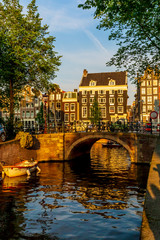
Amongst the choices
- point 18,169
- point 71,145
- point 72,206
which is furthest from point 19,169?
point 71,145

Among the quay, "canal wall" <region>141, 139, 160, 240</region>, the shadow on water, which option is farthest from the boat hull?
the shadow on water

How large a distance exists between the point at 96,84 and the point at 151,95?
1482 centimetres

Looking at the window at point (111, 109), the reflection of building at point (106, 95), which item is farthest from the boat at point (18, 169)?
the window at point (111, 109)

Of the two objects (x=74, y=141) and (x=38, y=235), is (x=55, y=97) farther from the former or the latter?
(x=38, y=235)

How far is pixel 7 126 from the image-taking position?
23.4m

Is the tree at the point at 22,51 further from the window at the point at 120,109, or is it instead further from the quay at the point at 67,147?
the window at the point at 120,109

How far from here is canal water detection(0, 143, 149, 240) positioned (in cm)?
829

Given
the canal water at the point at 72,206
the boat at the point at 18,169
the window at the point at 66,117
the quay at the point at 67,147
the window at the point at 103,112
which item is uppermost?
the window at the point at 103,112

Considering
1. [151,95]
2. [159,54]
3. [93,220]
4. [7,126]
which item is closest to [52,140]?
[7,126]

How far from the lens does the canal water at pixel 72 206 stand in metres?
8.29

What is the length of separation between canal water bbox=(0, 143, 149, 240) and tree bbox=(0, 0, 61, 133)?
10.8 meters

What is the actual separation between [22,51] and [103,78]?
137ft

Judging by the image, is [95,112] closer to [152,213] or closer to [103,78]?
[103,78]

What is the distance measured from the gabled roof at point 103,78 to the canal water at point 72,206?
4588cm
